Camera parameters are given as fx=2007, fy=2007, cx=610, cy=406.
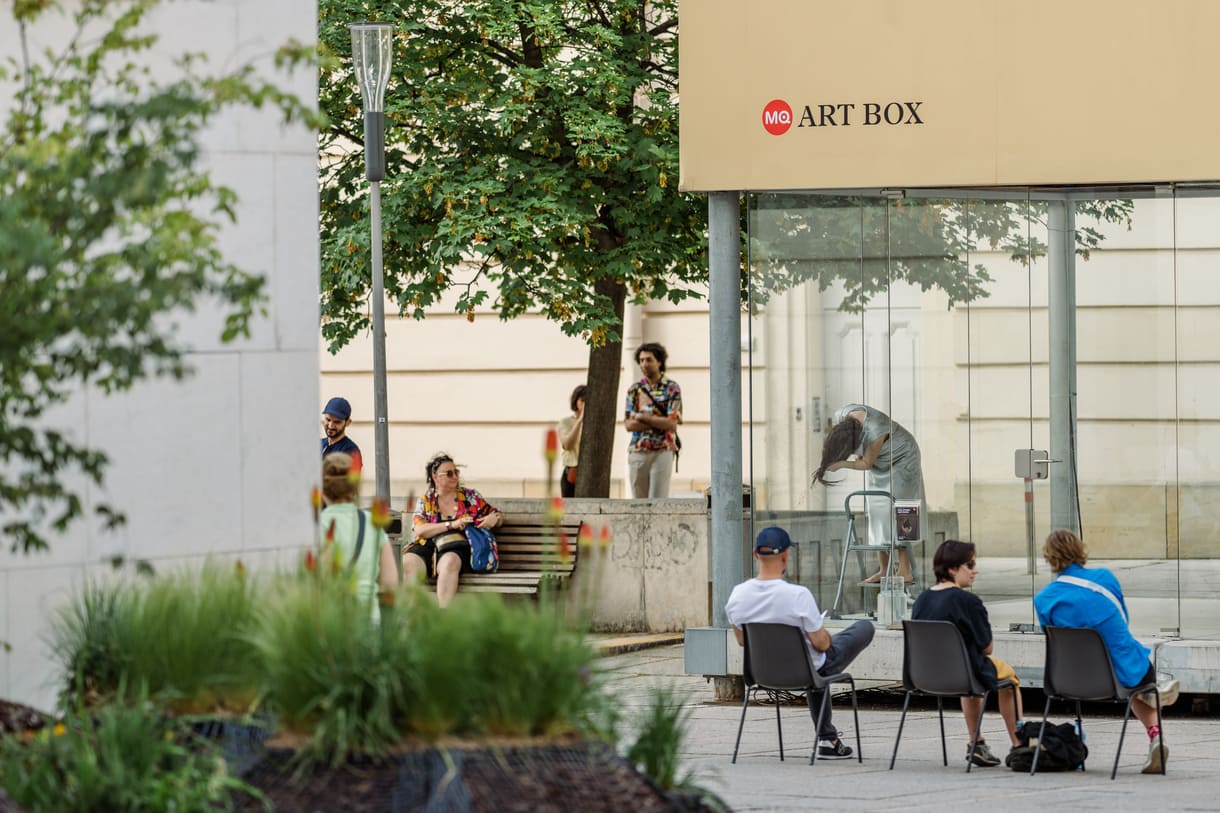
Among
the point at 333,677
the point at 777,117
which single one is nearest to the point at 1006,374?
the point at 777,117

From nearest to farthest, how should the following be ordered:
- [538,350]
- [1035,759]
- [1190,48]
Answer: [1035,759]
[1190,48]
[538,350]

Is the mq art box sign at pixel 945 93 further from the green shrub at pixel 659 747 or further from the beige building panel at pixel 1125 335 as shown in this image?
the green shrub at pixel 659 747

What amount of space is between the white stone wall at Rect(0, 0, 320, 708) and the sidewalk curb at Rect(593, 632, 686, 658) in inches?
218

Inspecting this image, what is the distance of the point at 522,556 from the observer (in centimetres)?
1542

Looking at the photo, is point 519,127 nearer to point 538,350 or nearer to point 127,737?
point 538,350

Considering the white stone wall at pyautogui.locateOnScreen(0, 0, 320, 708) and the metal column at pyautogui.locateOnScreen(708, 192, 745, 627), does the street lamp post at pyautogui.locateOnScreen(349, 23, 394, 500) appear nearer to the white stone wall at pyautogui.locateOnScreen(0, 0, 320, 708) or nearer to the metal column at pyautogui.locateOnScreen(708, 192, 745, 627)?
the metal column at pyautogui.locateOnScreen(708, 192, 745, 627)

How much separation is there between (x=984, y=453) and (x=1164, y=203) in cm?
191

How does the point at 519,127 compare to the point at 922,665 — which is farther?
the point at 519,127

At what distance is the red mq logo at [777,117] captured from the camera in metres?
12.6

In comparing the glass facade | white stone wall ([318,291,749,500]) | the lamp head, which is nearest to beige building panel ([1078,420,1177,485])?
the glass facade

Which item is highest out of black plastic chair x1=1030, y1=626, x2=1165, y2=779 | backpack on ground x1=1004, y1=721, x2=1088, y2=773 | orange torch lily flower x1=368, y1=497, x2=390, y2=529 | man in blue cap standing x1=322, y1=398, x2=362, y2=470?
man in blue cap standing x1=322, y1=398, x2=362, y2=470

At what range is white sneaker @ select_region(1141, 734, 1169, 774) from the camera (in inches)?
397

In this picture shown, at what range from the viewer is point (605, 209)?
16719 mm

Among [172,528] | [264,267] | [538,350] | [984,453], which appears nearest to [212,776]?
[172,528]
